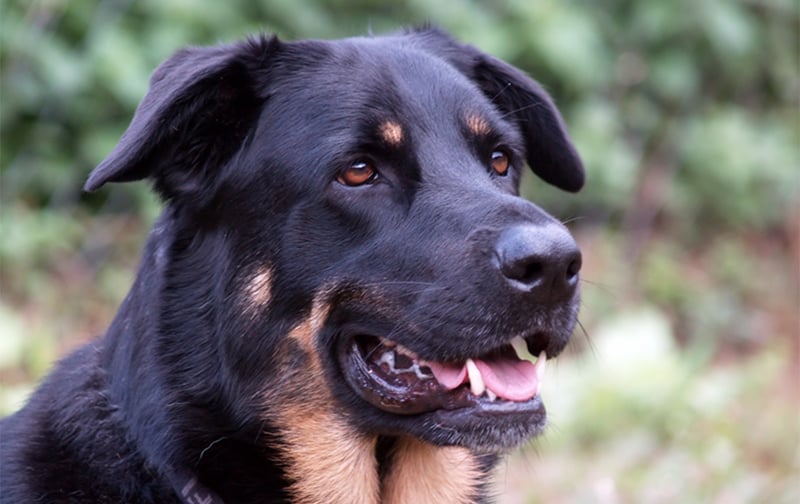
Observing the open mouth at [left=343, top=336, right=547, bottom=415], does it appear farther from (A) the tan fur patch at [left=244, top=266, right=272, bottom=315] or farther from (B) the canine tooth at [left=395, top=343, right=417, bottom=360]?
(A) the tan fur patch at [left=244, top=266, right=272, bottom=315]

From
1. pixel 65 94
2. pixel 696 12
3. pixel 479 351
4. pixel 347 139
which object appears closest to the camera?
pixel 479 351

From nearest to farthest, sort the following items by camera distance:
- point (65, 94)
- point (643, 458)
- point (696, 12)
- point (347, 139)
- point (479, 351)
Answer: point (479, 351), point (347, 139), point (643, 458), point (65, 94), point (696, 12)

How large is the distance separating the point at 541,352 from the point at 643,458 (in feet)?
10.4

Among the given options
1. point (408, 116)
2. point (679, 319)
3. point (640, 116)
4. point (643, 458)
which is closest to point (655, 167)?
point (640, 116)

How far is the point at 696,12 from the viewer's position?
8844 mm

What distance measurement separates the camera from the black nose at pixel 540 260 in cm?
313

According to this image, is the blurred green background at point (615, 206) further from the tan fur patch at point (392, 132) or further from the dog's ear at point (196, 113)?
the tan fur patch at point (392, 132)

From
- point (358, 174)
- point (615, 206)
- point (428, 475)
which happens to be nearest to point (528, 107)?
point (358, 174)

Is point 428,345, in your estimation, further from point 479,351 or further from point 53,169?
point 53,169

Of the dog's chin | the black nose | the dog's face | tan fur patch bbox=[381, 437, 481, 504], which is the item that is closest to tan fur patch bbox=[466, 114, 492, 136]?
the dog's face

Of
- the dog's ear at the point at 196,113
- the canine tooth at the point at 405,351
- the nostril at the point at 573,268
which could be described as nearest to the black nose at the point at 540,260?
the nostril at the point at 573,268

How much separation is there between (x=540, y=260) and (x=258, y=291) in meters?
0.85

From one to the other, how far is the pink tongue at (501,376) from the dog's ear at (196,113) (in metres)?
0.91

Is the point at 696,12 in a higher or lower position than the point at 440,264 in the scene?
lower
